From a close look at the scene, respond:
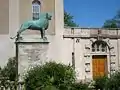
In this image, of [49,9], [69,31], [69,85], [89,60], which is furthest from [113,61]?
[69,85]

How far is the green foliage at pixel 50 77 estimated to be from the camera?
16.8m

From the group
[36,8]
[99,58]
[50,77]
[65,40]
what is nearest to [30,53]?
[50,77]

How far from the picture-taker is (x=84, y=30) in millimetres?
33688

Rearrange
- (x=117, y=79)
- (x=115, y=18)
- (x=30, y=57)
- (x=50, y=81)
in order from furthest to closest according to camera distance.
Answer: (x=115, y=18) → (x=30, y=57) → (x=117, y=79) → (x=50, y=81)

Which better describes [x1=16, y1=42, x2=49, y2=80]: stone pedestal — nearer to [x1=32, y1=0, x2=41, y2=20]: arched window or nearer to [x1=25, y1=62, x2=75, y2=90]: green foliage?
[x1=25, y1=62, x2=75, y2=90]: green foliage

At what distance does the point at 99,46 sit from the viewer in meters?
34.6

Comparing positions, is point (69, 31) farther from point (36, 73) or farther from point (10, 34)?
point (36, 73)

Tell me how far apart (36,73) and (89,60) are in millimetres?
17225

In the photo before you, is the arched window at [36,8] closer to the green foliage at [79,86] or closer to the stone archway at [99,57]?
the stone archway at [99,57]

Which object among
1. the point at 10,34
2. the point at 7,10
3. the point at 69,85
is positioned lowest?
the point at 69,85

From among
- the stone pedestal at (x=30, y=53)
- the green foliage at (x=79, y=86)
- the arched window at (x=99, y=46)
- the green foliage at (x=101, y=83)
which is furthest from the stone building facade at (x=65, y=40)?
the green foliage at (x=79, y=86)

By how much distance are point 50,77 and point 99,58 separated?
18134 mm

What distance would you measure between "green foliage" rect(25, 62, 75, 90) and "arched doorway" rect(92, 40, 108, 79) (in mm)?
16901

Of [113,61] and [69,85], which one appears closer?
[69,85]
